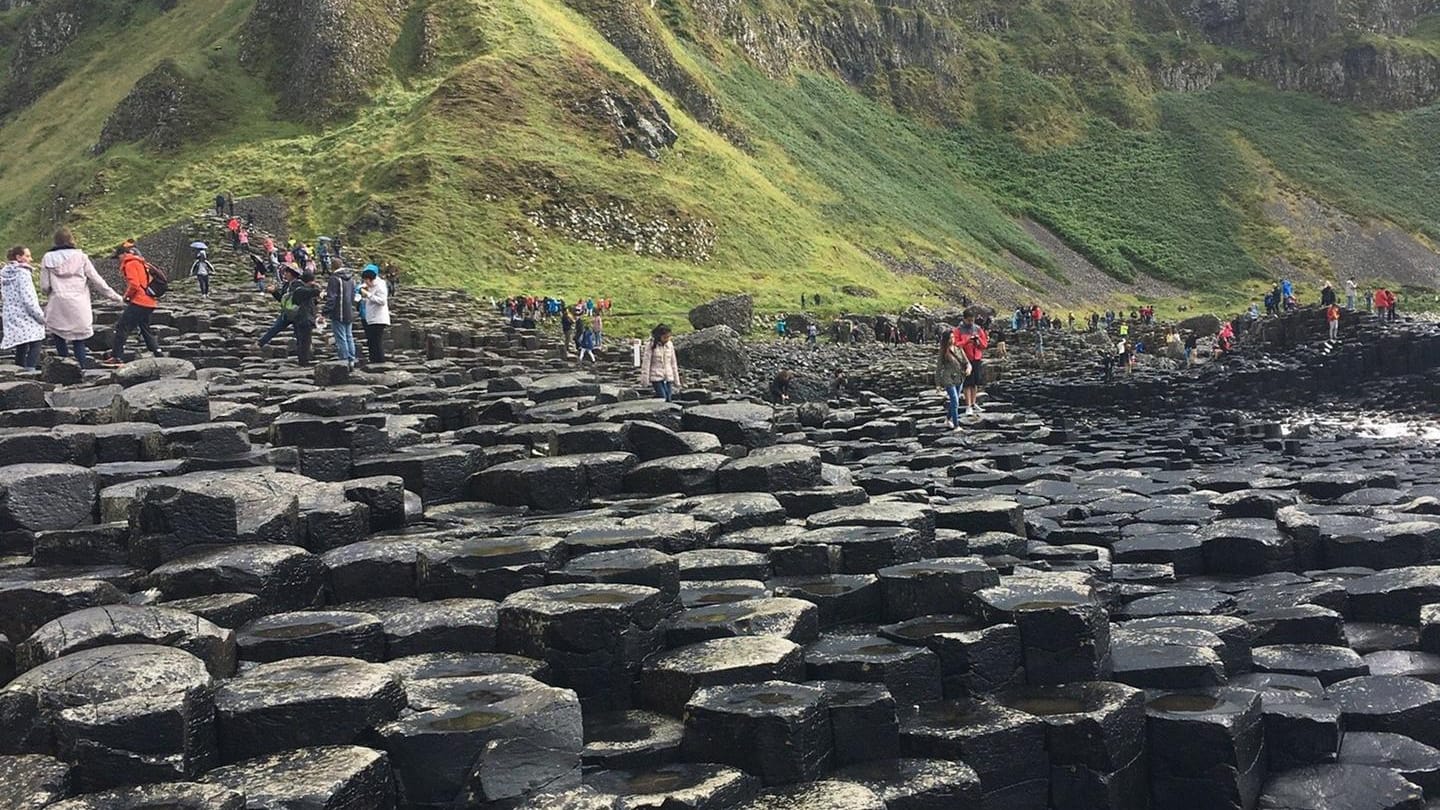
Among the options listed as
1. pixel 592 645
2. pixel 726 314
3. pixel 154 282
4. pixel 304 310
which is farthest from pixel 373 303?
pixel 726 314

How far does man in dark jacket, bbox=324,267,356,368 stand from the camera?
18.3m

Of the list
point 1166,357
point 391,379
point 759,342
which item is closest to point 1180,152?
point 1166,357

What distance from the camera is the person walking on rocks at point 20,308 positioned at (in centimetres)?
1453

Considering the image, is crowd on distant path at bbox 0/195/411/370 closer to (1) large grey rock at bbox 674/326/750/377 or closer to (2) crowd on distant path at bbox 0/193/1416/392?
(2) crowd on distant path at bbox 0/193/1416/392

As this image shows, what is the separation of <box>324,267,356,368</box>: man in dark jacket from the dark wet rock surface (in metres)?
5.81

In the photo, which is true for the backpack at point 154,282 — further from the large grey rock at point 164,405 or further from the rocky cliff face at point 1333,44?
the rocky cliff face at point 1333,44

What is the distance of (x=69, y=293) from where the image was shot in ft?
50.4

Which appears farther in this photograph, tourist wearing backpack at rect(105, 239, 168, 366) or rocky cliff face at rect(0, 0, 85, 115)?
rocky cliff face at rect(0, 0, 85, 115)

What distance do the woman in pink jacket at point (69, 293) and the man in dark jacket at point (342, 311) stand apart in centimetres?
327

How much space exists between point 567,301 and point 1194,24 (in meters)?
120

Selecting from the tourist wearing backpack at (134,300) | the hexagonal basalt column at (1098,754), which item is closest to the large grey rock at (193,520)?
the hexagonal basalt column at (1098,754)

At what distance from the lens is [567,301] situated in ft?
148

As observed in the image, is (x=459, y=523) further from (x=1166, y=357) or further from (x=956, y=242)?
(x=956, y=242)

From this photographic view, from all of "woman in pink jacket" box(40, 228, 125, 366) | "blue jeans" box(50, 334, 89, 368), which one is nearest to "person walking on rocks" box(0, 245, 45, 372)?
"woman in pink jacket" box(40, 228, 125, 366)
